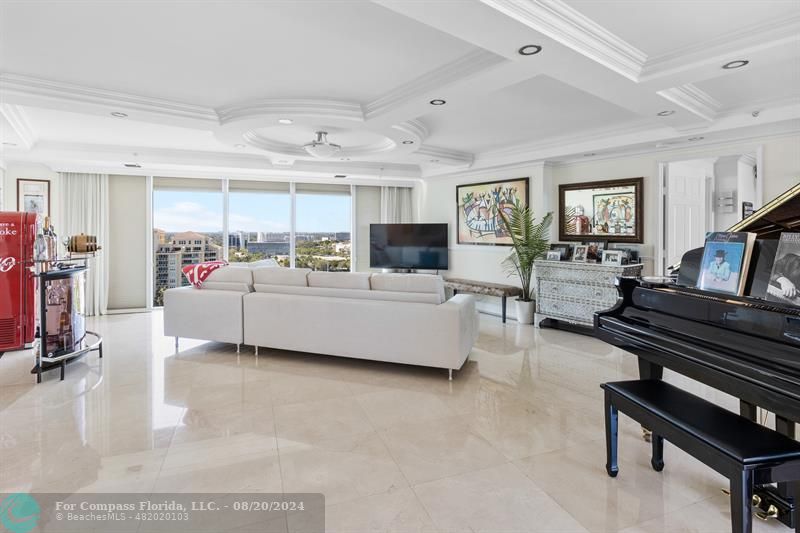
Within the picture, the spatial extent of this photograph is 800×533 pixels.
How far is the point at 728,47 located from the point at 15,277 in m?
6.21

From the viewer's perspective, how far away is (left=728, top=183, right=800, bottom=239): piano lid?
1856mm

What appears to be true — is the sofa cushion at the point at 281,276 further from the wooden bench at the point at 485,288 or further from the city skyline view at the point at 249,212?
the city skyline view at the point at 249,212

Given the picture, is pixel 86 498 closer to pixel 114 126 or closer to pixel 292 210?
pixel 114 126

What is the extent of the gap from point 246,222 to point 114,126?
3.10m

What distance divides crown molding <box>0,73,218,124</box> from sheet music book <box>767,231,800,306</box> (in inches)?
177

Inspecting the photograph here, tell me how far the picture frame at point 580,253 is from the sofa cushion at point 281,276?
349 cm

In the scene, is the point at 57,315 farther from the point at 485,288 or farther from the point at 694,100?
the point at 694,100

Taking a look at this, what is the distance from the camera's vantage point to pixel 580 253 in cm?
551

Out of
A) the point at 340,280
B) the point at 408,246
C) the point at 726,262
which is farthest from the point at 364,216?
the point at 726,262

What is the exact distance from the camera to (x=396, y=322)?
3.77 meters

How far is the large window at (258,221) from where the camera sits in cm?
758

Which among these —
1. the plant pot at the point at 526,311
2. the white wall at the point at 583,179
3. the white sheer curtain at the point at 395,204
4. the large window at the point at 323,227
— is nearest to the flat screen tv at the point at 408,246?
the white wall at the point at 583,179

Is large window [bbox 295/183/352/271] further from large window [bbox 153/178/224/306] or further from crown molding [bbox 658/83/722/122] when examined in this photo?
crown molding [bbox 658/83/722/122]

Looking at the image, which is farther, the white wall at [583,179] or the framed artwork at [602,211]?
the framed artwork at [602,211]
